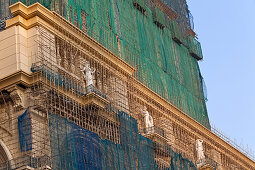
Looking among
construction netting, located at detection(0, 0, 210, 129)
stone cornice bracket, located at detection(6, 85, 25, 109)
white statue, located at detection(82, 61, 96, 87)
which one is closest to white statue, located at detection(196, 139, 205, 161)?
construction netting, located at detection(0, 0, 210, 129)

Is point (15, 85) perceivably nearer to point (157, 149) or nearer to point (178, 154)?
point (157, 149)

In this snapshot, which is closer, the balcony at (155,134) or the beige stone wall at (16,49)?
the beige stone wall at (16,49)

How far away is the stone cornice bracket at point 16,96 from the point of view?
3634cm

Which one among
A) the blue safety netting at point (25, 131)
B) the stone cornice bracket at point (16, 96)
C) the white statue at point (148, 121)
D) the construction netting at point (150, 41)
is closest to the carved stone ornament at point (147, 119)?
the white statue at point (148, 121)

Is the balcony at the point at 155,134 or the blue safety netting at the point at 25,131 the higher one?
the balcony at the point at 155,134

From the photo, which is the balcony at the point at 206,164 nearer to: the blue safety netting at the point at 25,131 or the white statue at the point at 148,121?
the white statue at the point at 148,121

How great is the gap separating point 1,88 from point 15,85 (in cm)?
104

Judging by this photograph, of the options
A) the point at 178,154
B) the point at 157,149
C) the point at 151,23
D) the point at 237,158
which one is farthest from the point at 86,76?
the point at 237,158

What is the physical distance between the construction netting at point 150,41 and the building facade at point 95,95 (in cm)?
11

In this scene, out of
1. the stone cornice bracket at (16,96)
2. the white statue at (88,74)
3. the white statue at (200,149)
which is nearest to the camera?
the stone cornice bracket at (16,96)

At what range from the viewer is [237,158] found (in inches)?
2330

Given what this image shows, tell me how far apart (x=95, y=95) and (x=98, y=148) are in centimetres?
330

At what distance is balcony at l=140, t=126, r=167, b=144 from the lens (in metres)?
45.1

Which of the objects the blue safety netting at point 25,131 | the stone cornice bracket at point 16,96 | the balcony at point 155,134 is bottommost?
the blue safety netting at point 25,131
